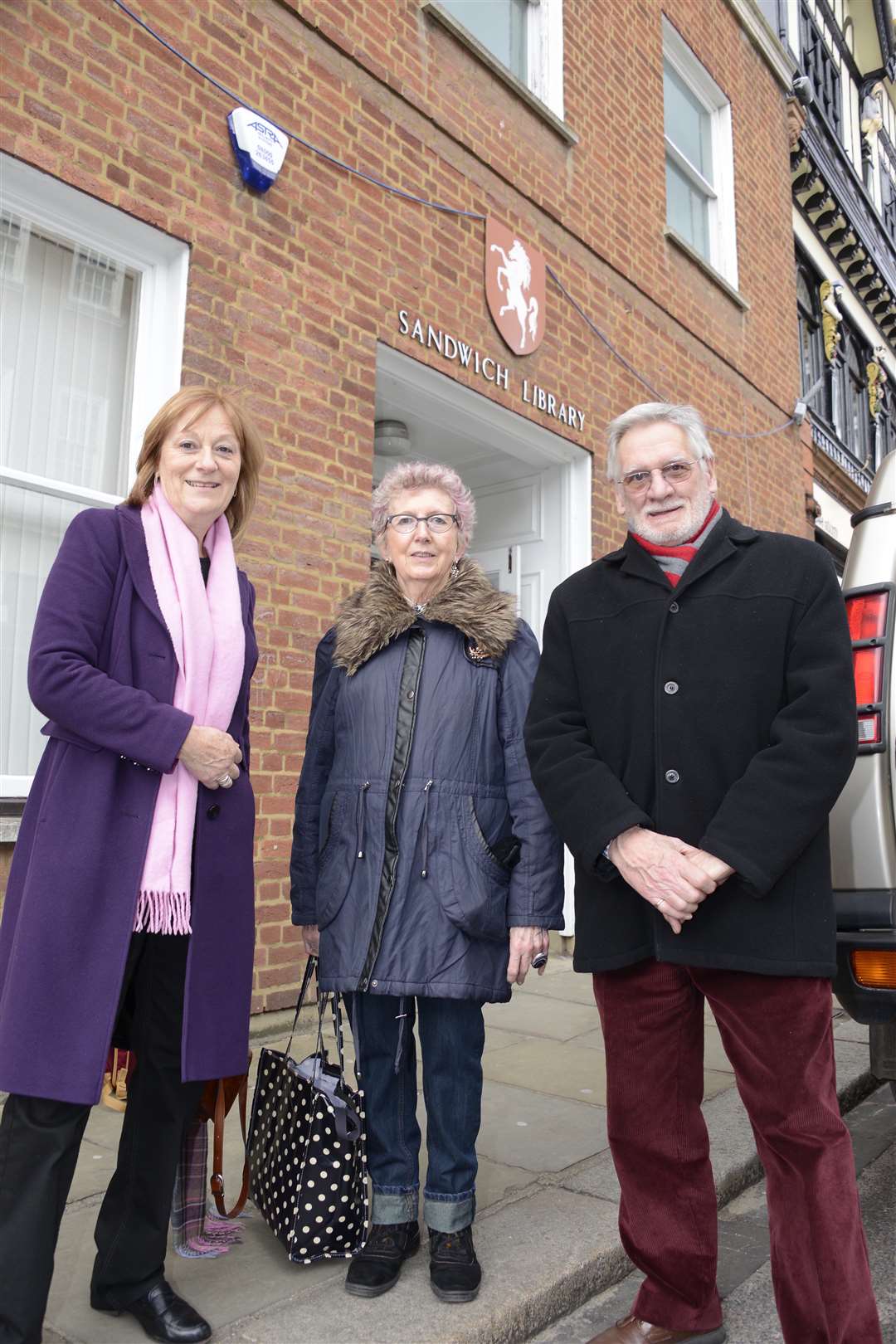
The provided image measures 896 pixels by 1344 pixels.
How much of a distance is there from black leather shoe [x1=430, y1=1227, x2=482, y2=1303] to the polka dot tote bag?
0.18m

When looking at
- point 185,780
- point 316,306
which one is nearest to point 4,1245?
point 185,780

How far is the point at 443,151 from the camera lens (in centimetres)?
559

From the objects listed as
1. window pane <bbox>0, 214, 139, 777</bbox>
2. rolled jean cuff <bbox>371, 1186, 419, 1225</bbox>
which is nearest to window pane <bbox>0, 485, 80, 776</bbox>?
window pane <bbox>0, 214, 139, 777</bbox>

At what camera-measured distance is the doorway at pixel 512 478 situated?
603 cm

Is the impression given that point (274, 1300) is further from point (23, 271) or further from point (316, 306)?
point (316, 306)

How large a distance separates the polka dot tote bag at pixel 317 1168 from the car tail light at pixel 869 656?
1539 millimetres

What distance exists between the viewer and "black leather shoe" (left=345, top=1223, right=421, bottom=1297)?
2.27 m

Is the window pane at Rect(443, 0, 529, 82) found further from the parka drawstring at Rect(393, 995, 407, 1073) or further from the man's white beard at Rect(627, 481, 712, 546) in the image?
the parka drawstring at Rect(393, 995, 407, 1073)

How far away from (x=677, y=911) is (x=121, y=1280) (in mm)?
1337

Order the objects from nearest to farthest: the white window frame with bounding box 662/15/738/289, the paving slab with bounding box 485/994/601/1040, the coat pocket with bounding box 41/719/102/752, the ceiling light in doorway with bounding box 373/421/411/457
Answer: the coat pocket with bounding box 41/719/102/752
the paving slab with bounding box 485/994/601/1040
the ceiling light in doorway with bounding box 373/421/411/457
the white window frame with bounding box 662/15/738/289

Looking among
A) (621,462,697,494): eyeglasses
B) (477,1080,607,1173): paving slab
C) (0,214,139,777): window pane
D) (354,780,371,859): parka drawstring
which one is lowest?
(477,1080,607,1173): paving slab

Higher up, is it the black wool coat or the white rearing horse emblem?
the white rearing horse emblem

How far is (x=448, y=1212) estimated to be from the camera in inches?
92.7

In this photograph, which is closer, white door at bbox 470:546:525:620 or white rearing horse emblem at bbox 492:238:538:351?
white rearing horse emblem at bbox 492:238:538:351
